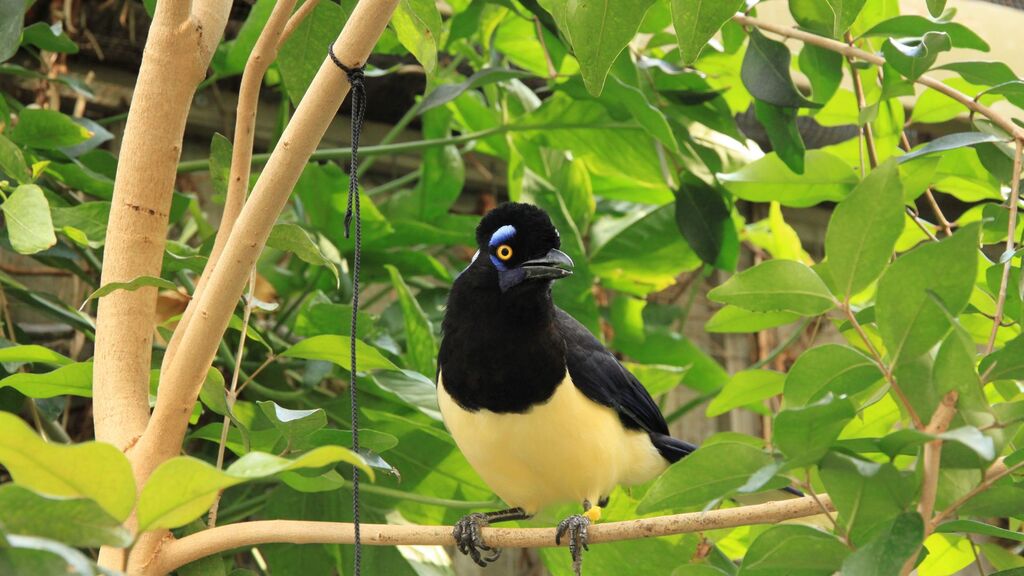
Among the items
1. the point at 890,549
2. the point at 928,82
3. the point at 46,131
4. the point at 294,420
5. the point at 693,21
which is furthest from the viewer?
the point at 46,131

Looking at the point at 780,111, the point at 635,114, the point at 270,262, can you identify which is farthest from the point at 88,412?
the point at 780,111

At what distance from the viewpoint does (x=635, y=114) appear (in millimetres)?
1334

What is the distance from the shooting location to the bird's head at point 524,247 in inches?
43.0

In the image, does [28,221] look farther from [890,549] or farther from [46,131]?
[890,549]

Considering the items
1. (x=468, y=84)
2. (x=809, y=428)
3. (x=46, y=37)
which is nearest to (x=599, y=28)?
(x=809, y=428)

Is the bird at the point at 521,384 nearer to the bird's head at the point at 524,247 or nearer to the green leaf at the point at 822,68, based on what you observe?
the bird's head at the point at 524,247

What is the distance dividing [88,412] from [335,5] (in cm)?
98

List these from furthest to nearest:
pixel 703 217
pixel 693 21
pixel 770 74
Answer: pixel 703 217 < pixel 770 74 < pixel 693 21

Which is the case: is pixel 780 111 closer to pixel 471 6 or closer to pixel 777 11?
pixel 471 6

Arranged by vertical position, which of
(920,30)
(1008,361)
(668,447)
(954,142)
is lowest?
(668,447)

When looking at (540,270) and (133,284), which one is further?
(540,270)

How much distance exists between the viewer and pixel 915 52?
3.20ft

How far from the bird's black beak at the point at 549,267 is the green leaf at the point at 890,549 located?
1.64 feet

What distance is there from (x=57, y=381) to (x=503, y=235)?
1.43ft
